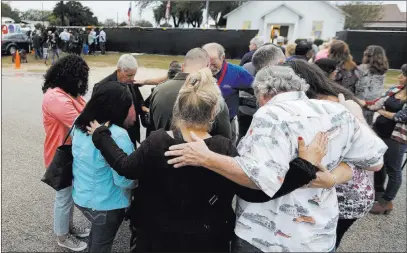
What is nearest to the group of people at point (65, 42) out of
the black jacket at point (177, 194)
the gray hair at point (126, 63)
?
the gray hair at point (126, 63)

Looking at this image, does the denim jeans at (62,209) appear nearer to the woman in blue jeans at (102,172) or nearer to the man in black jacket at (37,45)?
the woman in blue jeans at (102,172)

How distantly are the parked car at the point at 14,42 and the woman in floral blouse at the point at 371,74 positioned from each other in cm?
2021

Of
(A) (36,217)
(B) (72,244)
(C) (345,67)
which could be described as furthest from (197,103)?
(C) (345,67)

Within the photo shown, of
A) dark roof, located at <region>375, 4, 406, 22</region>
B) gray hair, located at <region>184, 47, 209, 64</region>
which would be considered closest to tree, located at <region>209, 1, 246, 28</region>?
dark roof, located at <region>375, 4, 406, 22</region>

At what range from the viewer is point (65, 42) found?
20.6m

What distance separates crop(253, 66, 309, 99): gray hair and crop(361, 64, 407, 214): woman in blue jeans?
2.50 metres

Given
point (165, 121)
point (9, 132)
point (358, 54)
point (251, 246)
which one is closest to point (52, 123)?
point (165, 121)

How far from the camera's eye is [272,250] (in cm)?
156

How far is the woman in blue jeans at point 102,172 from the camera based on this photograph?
1984mm

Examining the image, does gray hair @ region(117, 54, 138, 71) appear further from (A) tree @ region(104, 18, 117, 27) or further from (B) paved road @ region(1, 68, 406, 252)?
(A) tree @ region(104, 18, 117, 27)

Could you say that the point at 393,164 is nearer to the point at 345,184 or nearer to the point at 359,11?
the point at 345,184

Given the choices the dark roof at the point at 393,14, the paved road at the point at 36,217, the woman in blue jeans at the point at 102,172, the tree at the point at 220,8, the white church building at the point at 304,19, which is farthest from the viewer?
the dark roof at the point at 393,14

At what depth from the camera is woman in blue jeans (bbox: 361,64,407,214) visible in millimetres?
3529

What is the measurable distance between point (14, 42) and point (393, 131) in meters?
21.8
